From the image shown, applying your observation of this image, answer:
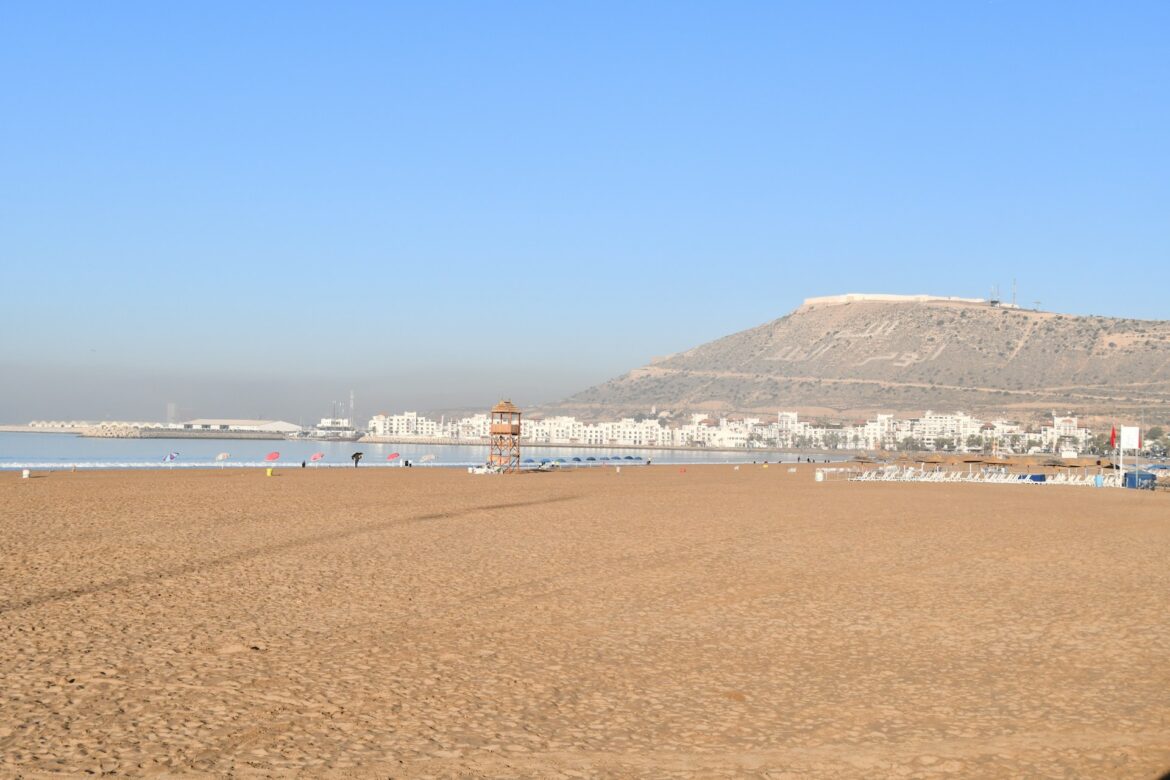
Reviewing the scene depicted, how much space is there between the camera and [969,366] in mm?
170875

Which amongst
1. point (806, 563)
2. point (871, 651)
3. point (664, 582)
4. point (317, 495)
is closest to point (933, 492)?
point (317, 495)

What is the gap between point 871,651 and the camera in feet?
30.5

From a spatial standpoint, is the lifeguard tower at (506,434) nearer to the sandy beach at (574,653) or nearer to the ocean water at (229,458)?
the ocean water at (229,458)

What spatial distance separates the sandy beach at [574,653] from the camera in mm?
6273

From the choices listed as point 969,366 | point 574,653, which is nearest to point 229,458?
point 574,653

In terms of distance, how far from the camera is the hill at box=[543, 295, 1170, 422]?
146625 mm

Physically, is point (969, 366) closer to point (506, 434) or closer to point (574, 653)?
point (506, 434)

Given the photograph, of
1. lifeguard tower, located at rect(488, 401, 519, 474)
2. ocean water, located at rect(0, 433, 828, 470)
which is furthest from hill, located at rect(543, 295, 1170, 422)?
lifeguard tower, located at rect(488, 401, 519, 474)

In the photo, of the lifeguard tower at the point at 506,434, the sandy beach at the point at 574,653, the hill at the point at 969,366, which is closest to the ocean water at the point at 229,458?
the lifeguard tower at the point at 506,434

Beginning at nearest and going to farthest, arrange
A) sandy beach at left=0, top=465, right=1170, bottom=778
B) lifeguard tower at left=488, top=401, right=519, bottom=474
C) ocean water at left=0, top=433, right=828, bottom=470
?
sandy beach at left=0, top=465, right=1170, bottom=778
lifeguard tower at left=488, top=401, right=519, bottom=474
ocean water at left=0, top=433, right=828, bottom=470

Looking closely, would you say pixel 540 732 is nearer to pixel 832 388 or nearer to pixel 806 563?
pixel 806 563

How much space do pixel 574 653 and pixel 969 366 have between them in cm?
17359

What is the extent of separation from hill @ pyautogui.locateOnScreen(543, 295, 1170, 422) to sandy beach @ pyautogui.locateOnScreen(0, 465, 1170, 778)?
423 feet

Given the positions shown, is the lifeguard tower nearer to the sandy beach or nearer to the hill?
the sandy beach
